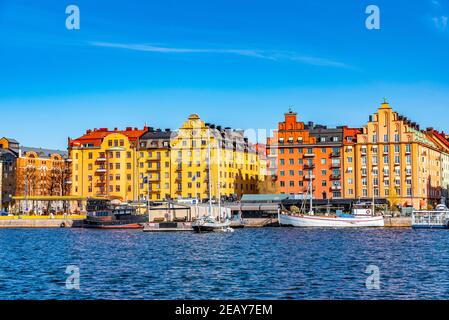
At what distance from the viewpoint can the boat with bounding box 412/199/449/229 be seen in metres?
113

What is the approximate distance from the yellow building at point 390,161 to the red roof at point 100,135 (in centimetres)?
4454

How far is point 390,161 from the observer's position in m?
134

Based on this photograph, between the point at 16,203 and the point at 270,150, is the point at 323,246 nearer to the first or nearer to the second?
the point at 270,150

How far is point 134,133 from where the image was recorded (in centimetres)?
15062

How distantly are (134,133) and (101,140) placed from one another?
22.5 ft

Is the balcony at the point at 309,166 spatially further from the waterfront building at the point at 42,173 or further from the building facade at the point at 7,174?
the building facade at the point at 7,174

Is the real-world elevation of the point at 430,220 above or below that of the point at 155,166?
below

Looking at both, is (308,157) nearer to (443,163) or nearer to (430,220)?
(430,220)

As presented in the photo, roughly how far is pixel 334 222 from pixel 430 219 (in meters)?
15.4

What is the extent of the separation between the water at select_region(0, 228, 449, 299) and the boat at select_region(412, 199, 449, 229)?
4638cm

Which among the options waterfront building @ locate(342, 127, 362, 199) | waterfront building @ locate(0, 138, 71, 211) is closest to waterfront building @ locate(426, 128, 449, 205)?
waterfront building @ locate(342, 127, 362, 199)

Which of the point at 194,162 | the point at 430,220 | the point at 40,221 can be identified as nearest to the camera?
the point at 430,220

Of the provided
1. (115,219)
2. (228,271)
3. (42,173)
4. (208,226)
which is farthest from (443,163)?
(228,271)

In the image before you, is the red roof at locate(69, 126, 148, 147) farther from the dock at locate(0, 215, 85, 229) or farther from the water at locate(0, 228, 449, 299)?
the water at locate(0, 228, 449, 299)
